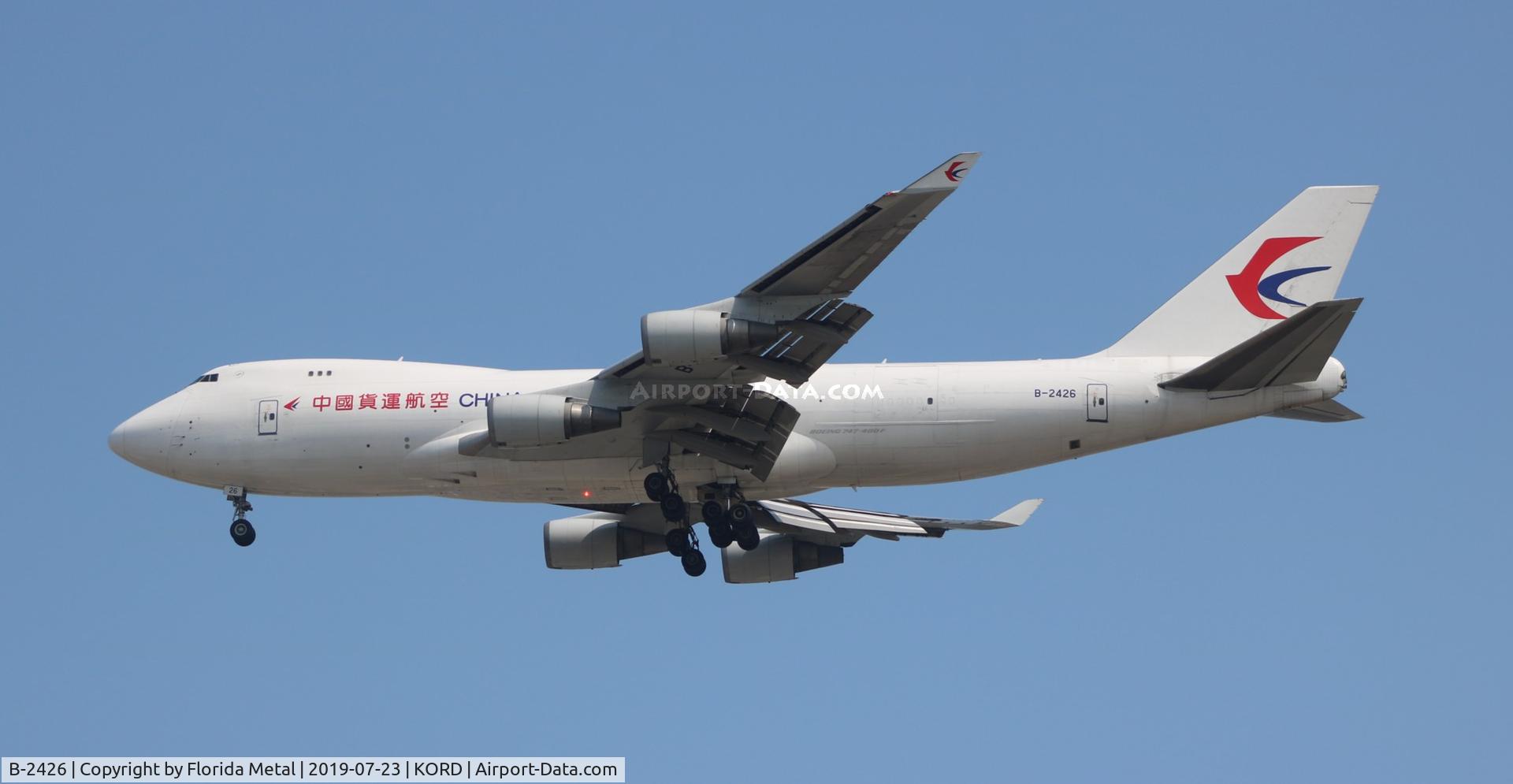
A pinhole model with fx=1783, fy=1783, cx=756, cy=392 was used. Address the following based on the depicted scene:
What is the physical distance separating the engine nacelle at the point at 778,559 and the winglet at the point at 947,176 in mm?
11926

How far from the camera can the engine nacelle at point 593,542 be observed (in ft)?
109

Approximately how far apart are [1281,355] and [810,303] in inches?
293

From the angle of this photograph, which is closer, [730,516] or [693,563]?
[730,516]

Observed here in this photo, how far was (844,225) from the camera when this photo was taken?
2364 cm

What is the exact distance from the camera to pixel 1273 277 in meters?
29.9

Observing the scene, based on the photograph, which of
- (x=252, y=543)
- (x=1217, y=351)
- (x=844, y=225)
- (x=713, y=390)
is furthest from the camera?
(x=252, y=543)

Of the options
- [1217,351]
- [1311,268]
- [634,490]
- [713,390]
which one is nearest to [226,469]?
[634,490]

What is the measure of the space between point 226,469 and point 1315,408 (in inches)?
714

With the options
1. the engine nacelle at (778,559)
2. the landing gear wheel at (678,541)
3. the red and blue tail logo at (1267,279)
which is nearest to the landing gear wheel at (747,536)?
the landing gear wheel at (678,541)

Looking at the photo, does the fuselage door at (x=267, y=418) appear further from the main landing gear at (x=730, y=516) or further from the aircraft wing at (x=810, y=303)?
the main landing gear at (x=730, y=516)

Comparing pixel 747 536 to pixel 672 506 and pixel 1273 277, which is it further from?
pixel 1273 277

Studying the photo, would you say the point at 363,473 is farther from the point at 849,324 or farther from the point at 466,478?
the point at 849,324

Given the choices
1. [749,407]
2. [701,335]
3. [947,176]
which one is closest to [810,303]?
[701,335]

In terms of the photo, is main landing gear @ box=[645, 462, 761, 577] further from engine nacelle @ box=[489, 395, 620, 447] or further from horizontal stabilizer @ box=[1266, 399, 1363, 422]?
horizontal stabilizer @ box=[1266, 399, 1363, 422]
